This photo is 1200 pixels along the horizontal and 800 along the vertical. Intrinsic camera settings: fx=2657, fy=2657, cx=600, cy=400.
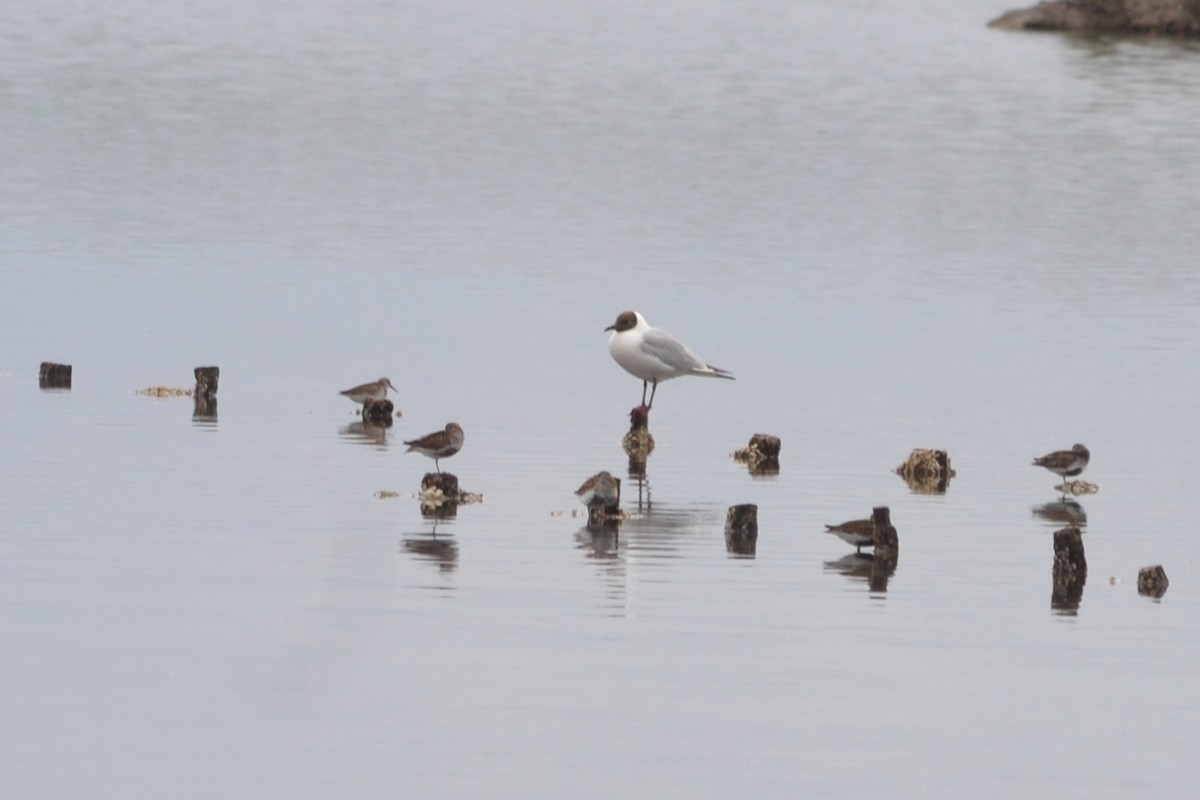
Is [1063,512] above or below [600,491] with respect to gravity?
below

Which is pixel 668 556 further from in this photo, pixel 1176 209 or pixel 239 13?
pixel 239 13

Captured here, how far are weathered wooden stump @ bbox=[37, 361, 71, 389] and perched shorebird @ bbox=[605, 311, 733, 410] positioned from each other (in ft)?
18.5

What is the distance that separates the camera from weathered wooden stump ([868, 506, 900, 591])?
1972cm

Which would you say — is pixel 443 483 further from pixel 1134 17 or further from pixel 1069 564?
pixel 1134 17

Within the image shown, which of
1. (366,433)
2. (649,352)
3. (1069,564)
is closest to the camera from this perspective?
(1069,564)

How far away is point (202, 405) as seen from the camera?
26438mm

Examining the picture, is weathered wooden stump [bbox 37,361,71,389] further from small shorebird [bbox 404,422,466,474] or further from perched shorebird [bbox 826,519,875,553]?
perched shorebird [bbox 826,519,875,553]

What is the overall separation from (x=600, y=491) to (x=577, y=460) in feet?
10.6

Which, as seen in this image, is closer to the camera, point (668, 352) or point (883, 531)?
point (883, 531)

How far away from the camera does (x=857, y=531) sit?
1994 cm

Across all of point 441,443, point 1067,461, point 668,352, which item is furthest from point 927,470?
point 441,443

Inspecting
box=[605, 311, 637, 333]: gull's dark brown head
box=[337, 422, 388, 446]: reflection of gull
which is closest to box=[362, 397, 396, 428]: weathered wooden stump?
box=[337, 422, 388, 446]: reflection of gull

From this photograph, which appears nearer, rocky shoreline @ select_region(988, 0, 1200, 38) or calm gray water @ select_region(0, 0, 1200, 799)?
calm gray water @ select_region(0, 0, 1200, 799)

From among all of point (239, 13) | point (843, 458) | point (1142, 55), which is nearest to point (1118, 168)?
point (1142, 55)
